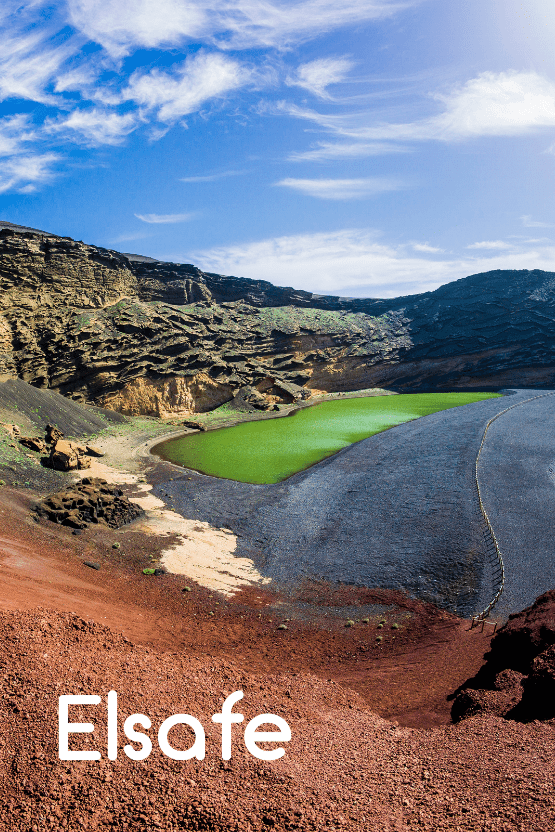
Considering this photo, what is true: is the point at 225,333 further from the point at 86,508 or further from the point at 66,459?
the point at 86,508

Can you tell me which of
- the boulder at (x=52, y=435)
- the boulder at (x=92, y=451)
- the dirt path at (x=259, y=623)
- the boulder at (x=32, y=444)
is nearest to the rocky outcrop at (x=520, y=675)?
the dirt path at (x=259, y=623)

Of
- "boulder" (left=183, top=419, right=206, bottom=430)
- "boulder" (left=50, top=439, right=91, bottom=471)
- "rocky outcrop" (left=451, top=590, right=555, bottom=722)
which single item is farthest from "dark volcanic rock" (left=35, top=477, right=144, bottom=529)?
"boulder" (left=183, top=419, right=206, bottom=430)

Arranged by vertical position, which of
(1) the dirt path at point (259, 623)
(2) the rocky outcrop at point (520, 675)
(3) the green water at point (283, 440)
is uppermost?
(3) the green water at point (283, 440)

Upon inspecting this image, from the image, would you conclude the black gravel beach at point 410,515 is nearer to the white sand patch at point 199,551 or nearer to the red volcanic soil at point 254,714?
the white sand patch at point 199,551

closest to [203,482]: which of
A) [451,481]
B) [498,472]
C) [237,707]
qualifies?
[451,481]

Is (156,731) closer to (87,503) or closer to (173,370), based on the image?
(87,503)

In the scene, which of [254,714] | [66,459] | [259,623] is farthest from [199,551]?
[66,459]
